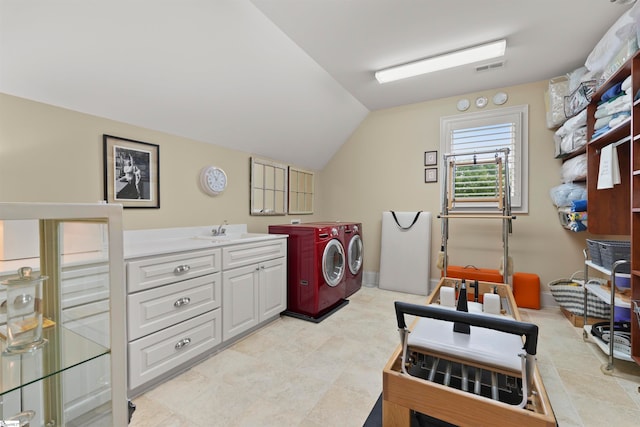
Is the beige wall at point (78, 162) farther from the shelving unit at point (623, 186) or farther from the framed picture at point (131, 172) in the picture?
the shelving unit at point (623, 186)

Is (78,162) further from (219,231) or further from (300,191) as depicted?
(300,191)

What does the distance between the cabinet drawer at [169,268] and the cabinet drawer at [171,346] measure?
1.07 feet

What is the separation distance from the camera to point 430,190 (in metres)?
3.85

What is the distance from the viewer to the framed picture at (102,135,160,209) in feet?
6.77

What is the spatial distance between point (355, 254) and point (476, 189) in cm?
176

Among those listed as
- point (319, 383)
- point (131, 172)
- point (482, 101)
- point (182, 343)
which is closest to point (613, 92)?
point (482, 101)

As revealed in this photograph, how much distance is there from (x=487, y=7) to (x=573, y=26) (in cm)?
88

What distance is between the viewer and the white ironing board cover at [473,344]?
1226 mm

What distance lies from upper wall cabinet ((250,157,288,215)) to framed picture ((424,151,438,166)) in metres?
2.00

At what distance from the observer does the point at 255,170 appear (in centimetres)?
339

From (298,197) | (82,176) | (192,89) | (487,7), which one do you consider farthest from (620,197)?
(82,176)

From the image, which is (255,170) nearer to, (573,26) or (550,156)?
(573,26)

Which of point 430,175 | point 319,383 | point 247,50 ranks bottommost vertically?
point 319,383

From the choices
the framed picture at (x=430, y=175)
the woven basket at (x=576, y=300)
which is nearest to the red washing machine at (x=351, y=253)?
the framed picture at (x=430, y=175)
